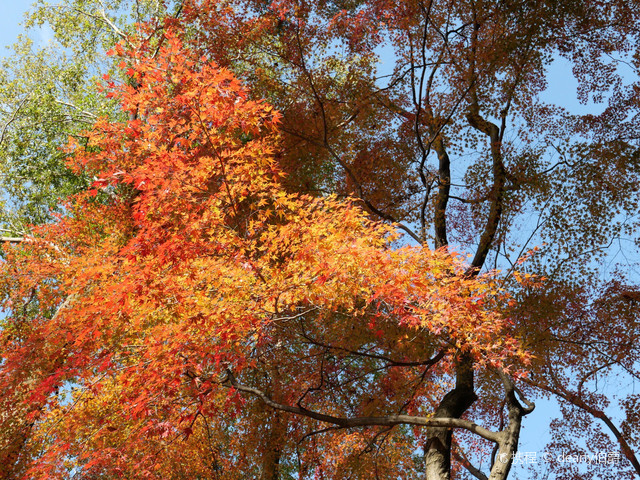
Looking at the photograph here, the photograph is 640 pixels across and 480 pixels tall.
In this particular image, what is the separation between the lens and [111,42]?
15805mm

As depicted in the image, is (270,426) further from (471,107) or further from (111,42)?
(111,42)

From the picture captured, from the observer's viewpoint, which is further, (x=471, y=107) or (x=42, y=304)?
(x=42, y=304)

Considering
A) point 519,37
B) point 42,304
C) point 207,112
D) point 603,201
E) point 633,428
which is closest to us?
point 207,112

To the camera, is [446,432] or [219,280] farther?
[446,432]

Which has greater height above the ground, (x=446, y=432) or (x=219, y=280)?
(x=219, y=280)

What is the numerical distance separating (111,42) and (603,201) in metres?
14.4

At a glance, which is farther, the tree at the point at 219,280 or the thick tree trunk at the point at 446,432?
the thick tree trunk at the point at 446,432

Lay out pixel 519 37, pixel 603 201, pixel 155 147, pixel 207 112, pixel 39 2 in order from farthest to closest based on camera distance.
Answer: pixel 39 2 < pixel 603 201 < pixel 519 37 < pixel 155 147 < pixel 207 112

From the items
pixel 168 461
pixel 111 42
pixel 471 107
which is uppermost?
pixel 111 42

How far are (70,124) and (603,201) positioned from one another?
14.8 metres

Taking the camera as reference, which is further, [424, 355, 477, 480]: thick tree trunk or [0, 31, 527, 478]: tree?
[424, 355, 477, 480]: thick tree trunk

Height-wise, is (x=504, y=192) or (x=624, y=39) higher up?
(x=624, y=39)

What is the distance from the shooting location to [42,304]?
38.5 ft

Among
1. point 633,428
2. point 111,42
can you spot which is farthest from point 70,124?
point 633,428
